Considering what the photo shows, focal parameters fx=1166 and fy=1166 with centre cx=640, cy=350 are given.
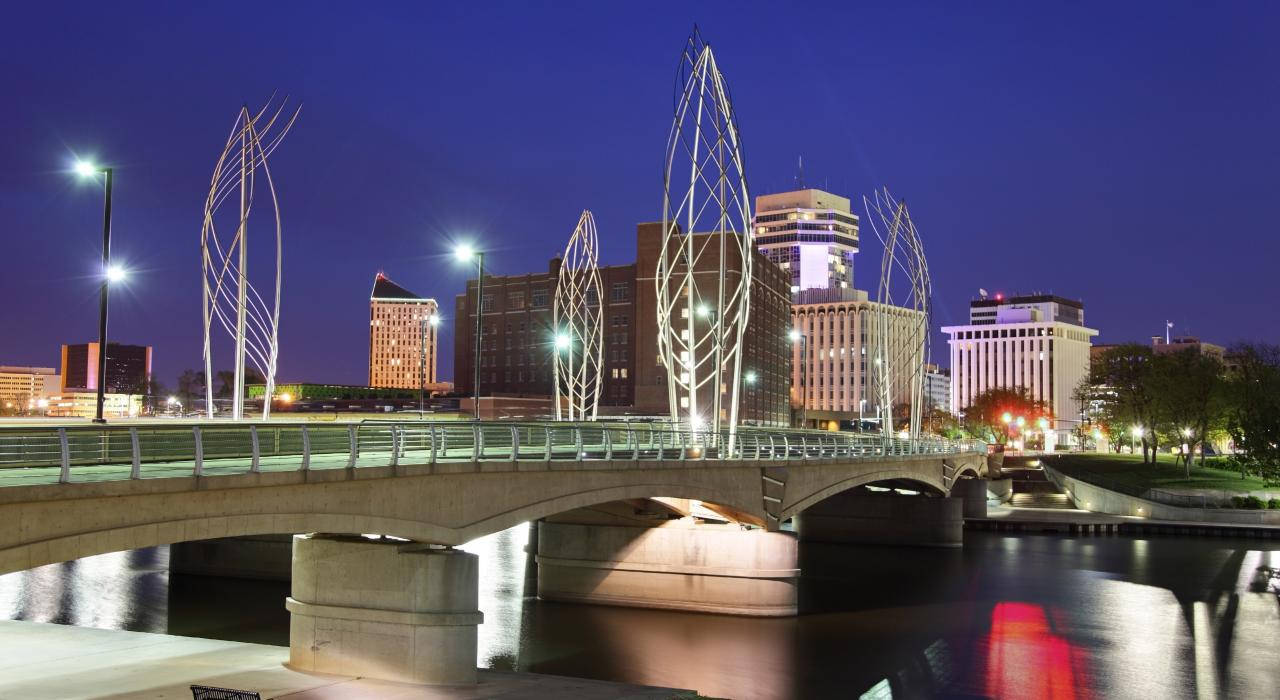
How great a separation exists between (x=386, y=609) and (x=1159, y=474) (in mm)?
119458

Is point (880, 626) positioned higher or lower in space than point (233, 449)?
lower

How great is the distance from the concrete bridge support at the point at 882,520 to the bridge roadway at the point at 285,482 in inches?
1644

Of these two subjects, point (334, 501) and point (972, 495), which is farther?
point (972, 495)

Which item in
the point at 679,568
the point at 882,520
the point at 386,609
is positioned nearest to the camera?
the point at 386,609

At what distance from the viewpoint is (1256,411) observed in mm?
103438

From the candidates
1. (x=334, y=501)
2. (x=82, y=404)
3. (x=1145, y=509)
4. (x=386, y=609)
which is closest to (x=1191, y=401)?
(x=1145, y=509)

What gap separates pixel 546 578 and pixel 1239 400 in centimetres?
9015

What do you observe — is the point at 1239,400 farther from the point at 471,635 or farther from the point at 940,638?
the point at 471,635

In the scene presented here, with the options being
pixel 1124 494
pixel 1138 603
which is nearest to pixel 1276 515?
pixel 1124 494

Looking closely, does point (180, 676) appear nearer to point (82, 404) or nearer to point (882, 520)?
point (882, 520)

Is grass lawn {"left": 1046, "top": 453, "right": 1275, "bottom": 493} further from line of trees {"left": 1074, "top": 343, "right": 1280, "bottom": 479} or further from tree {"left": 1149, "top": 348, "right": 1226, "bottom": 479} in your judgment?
tree {"left": 1149, "top": 348, "right": 1226, "bottom": 479}

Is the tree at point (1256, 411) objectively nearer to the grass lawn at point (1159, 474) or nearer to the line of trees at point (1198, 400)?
the line of trees at point (1198, 400)

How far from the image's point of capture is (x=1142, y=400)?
141 metres

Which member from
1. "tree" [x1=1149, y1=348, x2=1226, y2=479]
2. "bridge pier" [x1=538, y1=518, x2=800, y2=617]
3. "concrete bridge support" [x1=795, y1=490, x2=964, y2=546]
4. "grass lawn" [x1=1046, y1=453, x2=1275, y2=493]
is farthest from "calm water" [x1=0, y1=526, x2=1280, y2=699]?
"tree" [x1=1149, y1=348, x2=1226, y2=479]
